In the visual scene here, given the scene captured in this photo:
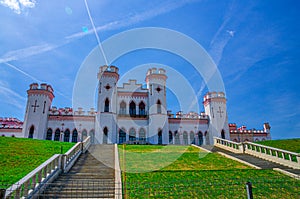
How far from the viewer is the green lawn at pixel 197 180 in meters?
8.59

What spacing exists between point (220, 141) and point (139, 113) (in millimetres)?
14463

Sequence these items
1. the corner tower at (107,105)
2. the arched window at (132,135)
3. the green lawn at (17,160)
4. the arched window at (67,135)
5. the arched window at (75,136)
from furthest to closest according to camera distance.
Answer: the arched window at (132,135) < the arched window at (75,136) < the arched window at (67,135) < the corner tower at (107,105) < the green lawn at (17,160)

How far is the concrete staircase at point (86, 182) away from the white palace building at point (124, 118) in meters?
17.7

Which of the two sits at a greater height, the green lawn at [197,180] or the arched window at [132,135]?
the arched window at [132,135]

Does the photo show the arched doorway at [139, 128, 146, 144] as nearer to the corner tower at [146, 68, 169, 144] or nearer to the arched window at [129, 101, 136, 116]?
the corner tower at [146, 68, 169, 144]

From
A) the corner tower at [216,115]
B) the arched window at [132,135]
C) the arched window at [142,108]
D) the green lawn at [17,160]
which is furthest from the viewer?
the corner tower at [216,115]

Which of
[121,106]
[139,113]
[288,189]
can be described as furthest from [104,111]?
[288,189]

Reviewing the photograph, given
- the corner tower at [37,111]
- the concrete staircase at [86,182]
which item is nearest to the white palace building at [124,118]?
the corner tower at [37,111]

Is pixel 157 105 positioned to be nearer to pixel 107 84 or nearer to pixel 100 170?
pixel 107 84

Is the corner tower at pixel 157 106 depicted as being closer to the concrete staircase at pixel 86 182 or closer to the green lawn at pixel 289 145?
the green lawn at pixel 289 145

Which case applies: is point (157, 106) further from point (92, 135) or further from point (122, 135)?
point (92, 135)

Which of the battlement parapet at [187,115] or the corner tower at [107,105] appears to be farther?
the battlement parapet at [187,115]

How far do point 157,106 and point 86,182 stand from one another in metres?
25.4

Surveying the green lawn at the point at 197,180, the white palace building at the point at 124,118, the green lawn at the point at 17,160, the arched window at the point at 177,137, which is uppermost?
the white palace building at the point at 124,118
